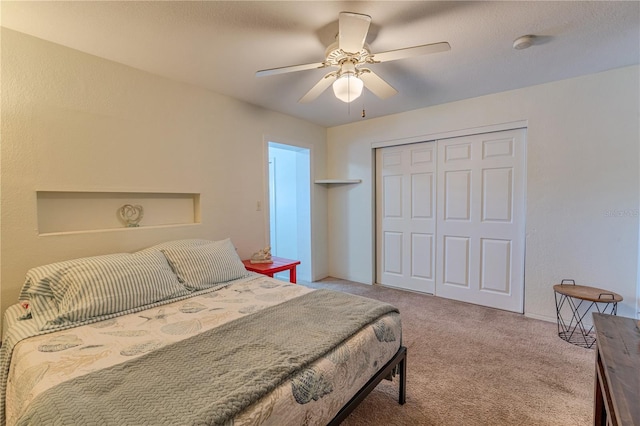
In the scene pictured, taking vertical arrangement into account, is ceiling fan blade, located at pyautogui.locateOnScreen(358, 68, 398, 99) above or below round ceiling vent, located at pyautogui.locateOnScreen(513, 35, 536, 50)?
below

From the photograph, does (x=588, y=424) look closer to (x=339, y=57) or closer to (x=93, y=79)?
(x=339, y=57)

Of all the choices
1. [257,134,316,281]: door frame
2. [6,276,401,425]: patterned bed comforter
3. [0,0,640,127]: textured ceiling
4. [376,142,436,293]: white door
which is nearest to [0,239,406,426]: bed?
[6,276,401,425]: patterned bed comforter

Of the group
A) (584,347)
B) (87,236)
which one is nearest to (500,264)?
(584,347)

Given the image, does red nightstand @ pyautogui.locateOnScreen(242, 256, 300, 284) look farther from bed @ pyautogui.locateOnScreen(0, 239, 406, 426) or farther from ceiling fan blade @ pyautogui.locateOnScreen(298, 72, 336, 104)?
ceiling fan blade @ pyautogui.locateOnScreen(298, 72, 336, 104)

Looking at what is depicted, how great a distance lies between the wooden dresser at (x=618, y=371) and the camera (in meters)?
0.91

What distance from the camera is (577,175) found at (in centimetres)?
267

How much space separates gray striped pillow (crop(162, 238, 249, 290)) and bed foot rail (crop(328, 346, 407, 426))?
1307mm

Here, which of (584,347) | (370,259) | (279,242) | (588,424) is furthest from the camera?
(279,242)

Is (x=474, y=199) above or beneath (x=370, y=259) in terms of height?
above

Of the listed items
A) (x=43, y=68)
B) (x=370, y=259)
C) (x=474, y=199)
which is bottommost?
(x=370, y=259)

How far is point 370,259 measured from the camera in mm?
4082

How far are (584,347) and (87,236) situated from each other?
13.1 ft

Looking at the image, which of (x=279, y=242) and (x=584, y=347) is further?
(x=279, y=242)

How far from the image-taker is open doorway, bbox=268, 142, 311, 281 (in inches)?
166
